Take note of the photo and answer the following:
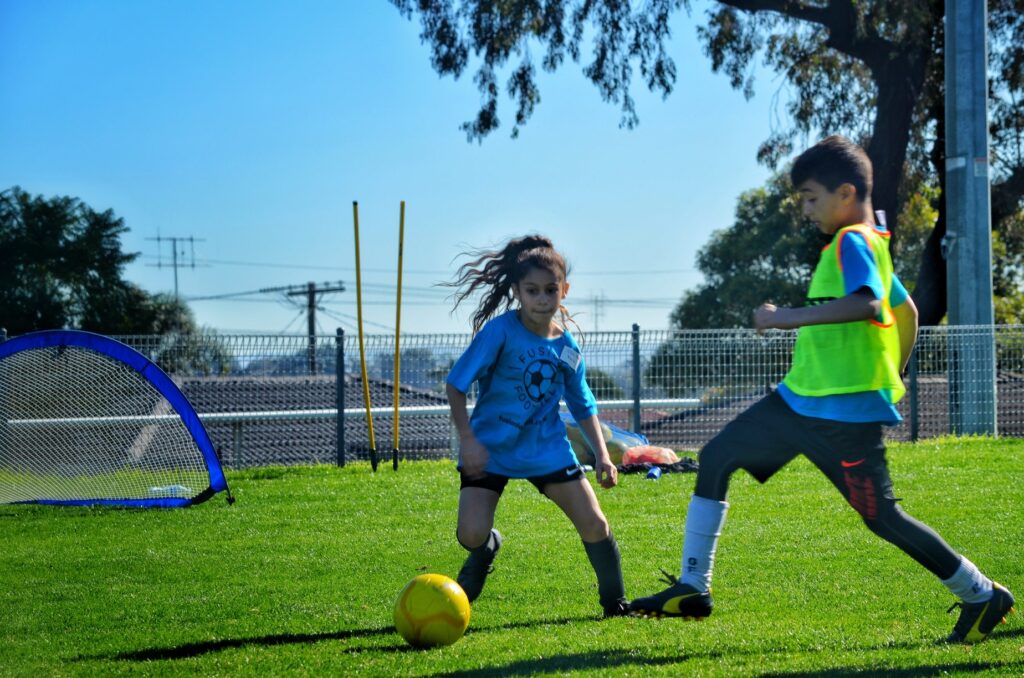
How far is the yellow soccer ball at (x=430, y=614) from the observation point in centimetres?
441

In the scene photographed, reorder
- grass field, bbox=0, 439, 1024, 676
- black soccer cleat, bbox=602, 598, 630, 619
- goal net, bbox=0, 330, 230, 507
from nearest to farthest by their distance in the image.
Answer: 1. grass field, bbox=0, 439, 1024, 676
2. black soccer cleat, bbox=602, 598, 630, 619
3. goal net, bbox=0, 330, 230, 507

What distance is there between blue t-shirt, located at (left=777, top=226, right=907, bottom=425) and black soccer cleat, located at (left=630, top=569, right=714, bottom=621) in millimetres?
828

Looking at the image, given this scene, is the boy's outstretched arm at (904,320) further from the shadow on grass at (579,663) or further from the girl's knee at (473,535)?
the girl's knee at (473,535)

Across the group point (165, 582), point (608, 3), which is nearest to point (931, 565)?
point (165, 582)

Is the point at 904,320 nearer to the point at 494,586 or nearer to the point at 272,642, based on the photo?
the point at 494,586

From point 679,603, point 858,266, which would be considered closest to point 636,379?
point 679,603

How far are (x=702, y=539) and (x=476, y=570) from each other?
1154mm

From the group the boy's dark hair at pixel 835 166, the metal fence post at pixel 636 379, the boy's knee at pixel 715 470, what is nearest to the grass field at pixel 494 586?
the boy's knee at pixel 715 470

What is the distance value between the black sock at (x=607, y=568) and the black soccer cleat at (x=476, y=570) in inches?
17.8

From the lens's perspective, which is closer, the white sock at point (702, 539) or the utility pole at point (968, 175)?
the white sock at point (702, 539)

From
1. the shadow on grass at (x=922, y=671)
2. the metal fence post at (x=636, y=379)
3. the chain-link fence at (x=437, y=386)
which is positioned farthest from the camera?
the metal fence post at (x=636, y=379)

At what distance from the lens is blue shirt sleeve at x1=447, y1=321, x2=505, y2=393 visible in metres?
4.80

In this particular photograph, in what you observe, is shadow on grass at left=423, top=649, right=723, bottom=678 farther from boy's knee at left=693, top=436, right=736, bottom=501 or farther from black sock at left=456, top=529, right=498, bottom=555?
black sock at left=456, top=529, right=498, bottom=555

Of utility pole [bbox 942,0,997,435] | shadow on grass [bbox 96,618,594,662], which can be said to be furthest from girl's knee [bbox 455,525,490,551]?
utility pole [bbox 942,0,997,435]
